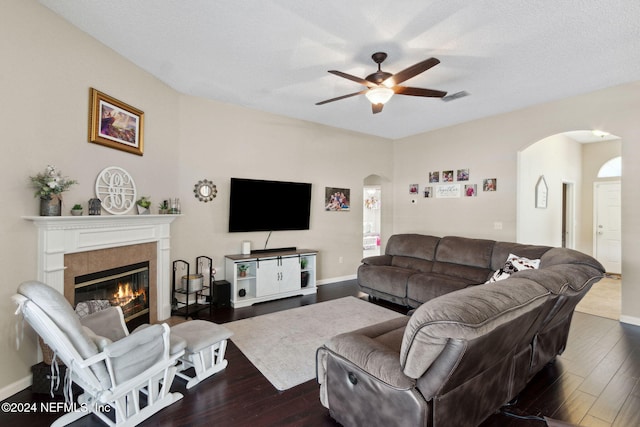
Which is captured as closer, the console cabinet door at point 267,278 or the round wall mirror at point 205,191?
the round wall mirror at point 205,191

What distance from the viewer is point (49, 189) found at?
238 cm

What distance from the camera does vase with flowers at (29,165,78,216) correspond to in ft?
7.79

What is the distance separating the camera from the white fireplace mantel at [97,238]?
2416 mm

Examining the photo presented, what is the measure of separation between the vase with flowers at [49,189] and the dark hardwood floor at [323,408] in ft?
4.50

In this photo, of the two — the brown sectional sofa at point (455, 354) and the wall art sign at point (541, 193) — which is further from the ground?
the wall art sign at point (541, 193)

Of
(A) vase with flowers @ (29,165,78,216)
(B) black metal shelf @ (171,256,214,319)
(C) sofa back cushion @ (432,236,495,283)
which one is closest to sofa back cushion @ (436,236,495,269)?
(C) sofa back cushion @ (432,236,495,283)

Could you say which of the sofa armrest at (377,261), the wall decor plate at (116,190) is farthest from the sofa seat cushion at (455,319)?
the sofa armrest at (377,261)

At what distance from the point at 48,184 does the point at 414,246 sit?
460 cm

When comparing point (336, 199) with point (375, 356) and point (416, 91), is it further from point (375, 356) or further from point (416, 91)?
point (375, 356)

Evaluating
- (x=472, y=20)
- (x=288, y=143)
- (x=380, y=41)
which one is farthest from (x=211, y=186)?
(x=472, y=20)

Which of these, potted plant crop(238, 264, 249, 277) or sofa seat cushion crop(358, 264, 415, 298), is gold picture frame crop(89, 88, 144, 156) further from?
sofa seat cushion crop(358, 264, 415, 298)

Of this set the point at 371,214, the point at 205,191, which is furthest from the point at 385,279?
the point at 371,214

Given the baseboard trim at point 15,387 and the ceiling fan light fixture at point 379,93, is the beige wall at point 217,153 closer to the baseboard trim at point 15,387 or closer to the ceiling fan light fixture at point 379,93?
the baseboard trim at point 15,387

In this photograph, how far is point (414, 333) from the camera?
140cm
